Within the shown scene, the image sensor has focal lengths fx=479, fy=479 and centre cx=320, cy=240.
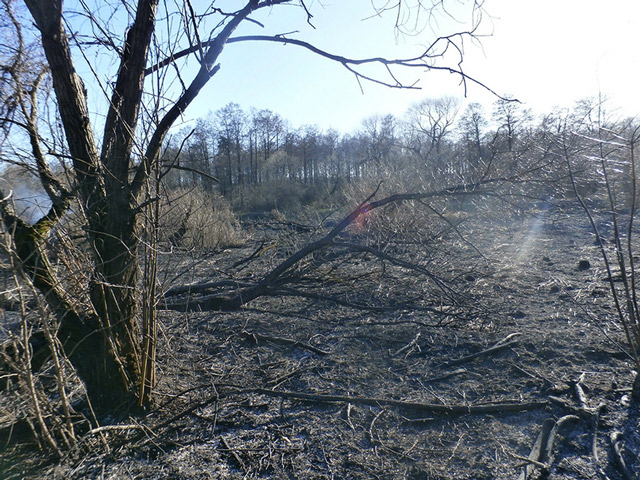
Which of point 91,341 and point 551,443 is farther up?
point 91,341

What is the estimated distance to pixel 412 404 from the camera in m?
3.44

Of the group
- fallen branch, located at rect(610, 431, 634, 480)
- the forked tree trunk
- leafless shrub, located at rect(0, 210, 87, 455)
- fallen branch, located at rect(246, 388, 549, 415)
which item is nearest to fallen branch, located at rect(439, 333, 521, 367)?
fallen branch, located at rect(246, 388, 549, 415)

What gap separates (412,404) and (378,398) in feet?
0.86

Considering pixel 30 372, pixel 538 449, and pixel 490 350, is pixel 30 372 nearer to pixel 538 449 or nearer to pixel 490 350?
pixel 538 449

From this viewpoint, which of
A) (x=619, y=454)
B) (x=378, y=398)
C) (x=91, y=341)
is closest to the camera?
(x=619, y=454)

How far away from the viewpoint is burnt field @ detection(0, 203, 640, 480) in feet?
9.13

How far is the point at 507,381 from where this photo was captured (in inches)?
150

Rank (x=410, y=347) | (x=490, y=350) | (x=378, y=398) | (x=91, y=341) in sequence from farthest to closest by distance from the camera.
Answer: (x=410, y=347), (x=490, y=350), (x=378, y=398), (x=91, y=341)

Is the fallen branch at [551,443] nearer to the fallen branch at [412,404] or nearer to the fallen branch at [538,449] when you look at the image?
the fallen branch at [538,449]

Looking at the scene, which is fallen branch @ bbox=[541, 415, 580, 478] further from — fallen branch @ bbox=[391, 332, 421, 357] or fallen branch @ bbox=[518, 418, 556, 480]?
fallen branch @ bbox=[391, 332, 421, 357]

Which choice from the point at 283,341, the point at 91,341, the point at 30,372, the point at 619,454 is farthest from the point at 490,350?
the point at 30,372

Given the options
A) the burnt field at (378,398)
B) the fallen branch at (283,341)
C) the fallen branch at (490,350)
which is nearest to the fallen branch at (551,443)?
the burnt field at (378,398)

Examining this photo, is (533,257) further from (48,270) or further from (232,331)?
(48,270)

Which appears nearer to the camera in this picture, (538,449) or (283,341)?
(538,449)
